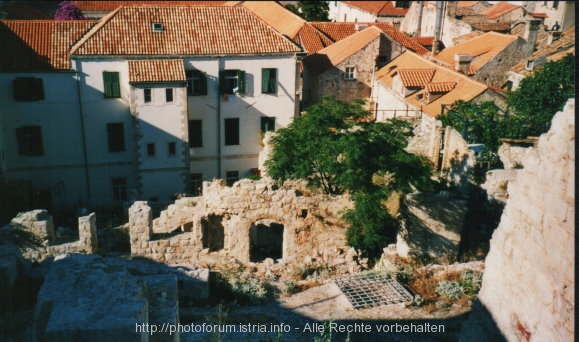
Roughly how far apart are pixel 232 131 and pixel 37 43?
9859 mm

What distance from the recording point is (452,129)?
21344 millimetres

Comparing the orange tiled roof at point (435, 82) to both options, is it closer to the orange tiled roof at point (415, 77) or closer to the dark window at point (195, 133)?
the orange tiled roof at point (415, 77)

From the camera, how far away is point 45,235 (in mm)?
18375

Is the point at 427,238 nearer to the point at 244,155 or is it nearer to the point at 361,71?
the point at 244,155

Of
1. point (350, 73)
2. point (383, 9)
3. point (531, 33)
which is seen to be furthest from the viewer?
point (383, 9)

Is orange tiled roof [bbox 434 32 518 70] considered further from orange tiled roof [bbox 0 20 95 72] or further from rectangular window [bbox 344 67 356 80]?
orange tiled roof [bbox 0 20 95 72]

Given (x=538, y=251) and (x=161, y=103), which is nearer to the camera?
(x=538, y=251)

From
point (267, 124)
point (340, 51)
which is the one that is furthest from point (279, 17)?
point (267, 124)

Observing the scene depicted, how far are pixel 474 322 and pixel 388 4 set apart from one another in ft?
182

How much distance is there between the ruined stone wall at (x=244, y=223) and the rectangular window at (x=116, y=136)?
26.7ft

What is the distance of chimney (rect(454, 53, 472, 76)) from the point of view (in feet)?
102

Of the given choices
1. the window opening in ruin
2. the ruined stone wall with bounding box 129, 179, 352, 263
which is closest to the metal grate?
the ruined stone wall with bounding box 129, 179, 352, 263

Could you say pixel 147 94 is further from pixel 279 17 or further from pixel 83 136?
pixel 279 17

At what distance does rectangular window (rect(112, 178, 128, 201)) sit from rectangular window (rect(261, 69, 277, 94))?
27.3 ft
